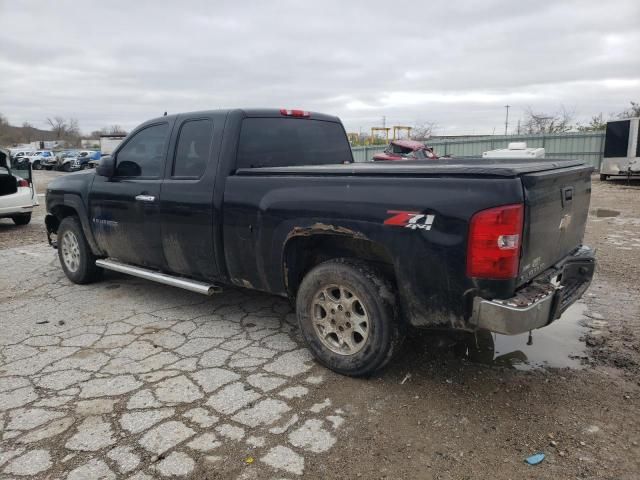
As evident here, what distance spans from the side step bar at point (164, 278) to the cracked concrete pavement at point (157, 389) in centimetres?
37

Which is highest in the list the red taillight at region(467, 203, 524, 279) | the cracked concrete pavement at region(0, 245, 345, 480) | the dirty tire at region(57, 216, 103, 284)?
the red taillight at region(467, 203, 524, 279)

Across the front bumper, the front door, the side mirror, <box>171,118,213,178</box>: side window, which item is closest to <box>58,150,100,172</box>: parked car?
the front door

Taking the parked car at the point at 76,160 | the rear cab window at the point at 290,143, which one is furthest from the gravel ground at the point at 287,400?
the parked car at the point at 76,160

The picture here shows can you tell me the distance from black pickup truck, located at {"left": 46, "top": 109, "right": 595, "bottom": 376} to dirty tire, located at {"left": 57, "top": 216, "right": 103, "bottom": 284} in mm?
478

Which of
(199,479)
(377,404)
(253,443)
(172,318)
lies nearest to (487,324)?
(377,404)

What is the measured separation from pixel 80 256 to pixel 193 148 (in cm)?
237

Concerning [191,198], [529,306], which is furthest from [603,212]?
[191,198]

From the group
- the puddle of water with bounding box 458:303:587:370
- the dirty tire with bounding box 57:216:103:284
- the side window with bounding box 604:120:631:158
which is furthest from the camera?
the side window with bounding box 604:120:631:158

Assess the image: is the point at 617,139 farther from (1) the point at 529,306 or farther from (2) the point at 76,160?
(2) the point at 76,160

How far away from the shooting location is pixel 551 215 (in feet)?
9.86

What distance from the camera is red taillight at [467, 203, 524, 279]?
2.60 m

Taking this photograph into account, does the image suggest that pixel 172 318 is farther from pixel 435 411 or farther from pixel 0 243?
pixel 0 243

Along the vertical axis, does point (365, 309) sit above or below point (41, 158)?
below

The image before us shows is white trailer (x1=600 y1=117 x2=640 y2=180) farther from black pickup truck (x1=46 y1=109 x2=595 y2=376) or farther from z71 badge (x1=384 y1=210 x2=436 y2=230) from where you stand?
z71 badge (x1=384 y1=210 x2=436 y2=230)
